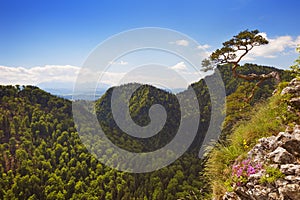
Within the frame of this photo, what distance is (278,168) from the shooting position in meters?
3.14

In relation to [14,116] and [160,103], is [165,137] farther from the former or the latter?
[14,116]

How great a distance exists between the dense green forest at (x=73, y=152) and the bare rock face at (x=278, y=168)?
89.5 feet

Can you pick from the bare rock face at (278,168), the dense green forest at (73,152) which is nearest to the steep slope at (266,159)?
the bare rock face at (278,168)

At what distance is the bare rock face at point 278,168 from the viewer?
113 inches

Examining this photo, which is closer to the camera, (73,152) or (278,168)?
(278,168)

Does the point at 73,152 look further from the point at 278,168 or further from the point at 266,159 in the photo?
the point at 278,168

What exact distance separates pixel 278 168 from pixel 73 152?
47.5m

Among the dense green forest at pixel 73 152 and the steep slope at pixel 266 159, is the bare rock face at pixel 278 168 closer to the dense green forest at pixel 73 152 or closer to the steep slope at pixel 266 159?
the steep slope at pixel 266 159

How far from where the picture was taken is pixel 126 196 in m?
37.9

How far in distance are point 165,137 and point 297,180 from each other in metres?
42.5

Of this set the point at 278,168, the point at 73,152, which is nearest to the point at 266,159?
the point at 278,168

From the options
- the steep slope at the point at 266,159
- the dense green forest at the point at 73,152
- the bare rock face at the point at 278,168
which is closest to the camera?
the bare rock face at the point at 278,168

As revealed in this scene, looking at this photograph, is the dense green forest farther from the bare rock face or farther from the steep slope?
the bare rock face

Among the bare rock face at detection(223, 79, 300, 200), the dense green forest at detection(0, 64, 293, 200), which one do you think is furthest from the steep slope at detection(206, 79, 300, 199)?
the dense green forest at detection(0, 64, 293, 200)
